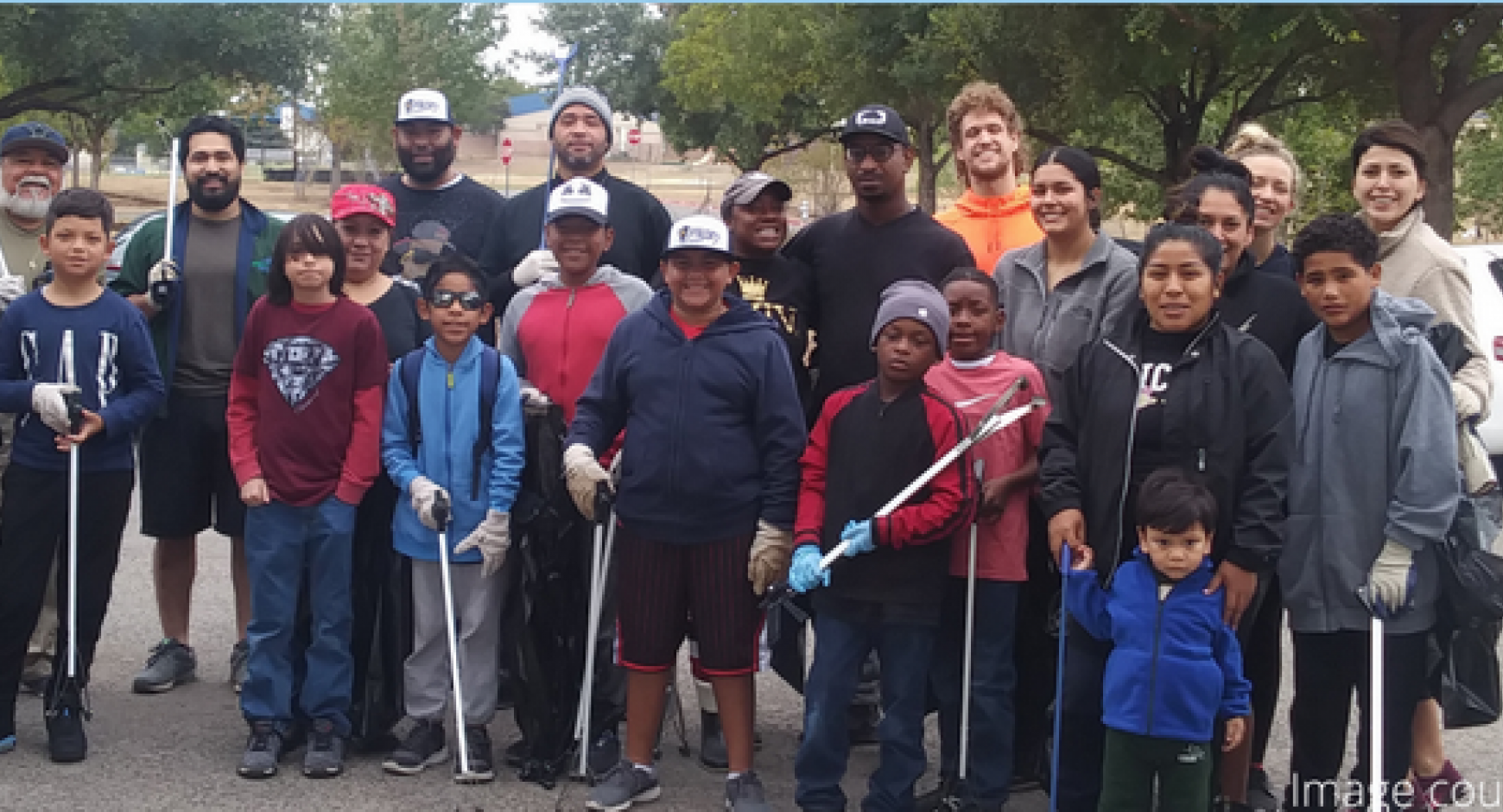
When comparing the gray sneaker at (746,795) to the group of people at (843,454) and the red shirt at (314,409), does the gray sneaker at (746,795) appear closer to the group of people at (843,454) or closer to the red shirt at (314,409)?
the group of people at (843,454)

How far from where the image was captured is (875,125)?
563cm

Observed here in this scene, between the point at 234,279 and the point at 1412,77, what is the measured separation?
12.9 metres

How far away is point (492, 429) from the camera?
17.9 ft

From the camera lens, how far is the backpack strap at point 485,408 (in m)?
5.45

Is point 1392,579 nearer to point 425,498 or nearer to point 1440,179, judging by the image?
point 425,498

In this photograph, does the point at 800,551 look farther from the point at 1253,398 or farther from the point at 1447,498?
the point at 1447,498

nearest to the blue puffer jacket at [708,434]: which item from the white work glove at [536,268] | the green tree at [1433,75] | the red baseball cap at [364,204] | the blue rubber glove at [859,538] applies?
the blue rubber glove at [859,538]

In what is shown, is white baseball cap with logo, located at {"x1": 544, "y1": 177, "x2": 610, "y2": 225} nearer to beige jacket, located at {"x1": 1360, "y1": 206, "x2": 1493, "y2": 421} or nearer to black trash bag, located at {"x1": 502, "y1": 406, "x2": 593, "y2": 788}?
black trash bag, located at {"x1": 502, "y1": 406, "x2": 593, "y2": 788}

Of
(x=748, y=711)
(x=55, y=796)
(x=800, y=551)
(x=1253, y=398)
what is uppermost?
(x=1253, y=398)

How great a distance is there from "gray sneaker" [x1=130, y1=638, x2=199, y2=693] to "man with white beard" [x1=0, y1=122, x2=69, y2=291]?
1.62 m

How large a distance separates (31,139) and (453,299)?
2269 millimetres

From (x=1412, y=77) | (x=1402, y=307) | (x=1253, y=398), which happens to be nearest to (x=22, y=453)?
(x=1253, y=398)

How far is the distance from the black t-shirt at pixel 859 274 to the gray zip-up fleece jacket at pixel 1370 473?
1.38 m

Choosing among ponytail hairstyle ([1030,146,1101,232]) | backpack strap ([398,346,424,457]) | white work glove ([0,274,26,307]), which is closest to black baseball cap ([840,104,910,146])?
ponytail hairstyle ([1030,146,1101,232])
